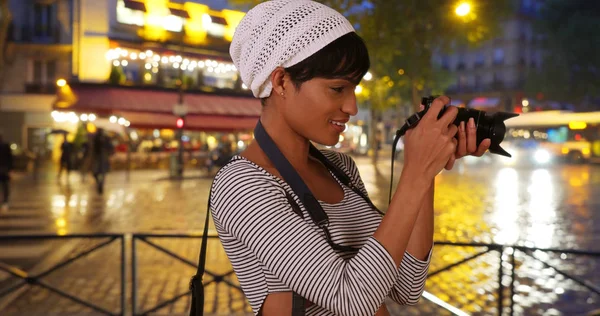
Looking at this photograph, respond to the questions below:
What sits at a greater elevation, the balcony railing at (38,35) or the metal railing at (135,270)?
the balcony railing at (38,35)

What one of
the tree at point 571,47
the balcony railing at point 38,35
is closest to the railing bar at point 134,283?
the balcony railing at point 38,35

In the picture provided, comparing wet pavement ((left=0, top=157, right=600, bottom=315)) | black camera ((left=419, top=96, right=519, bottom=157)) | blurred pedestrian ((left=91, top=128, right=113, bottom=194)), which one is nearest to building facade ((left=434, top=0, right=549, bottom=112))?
wet pavement ((left=0, top=157, right=600, bottom=315))

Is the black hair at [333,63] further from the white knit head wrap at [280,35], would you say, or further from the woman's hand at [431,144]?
the woman's hand at [431,144]

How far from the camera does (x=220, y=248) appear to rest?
908 cm

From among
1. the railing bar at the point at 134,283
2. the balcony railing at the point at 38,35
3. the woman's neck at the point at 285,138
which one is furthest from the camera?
the balcony railing at the point at 38,35

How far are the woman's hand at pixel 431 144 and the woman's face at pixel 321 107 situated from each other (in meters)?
0.21

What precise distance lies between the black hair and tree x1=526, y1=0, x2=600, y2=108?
44367mm

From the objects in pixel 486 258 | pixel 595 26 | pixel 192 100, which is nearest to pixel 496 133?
pixel 486 258

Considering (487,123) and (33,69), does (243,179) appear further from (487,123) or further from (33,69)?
(33,69)

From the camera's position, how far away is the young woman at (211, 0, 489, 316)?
1362 millimetres

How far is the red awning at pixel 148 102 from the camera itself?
27.4 meters

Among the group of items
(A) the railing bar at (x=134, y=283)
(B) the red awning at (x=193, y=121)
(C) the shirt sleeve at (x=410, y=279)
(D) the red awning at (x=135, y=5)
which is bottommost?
(A) the railing bar at (x=134, y=283)

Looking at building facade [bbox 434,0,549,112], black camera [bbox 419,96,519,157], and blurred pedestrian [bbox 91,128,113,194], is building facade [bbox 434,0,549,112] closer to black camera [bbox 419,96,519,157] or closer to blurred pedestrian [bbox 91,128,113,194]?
blurred pedestrian [bbox 91,128,113,194]

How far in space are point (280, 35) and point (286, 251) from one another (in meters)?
0.53
